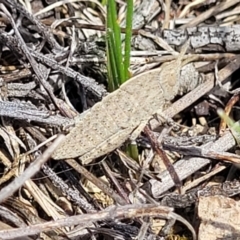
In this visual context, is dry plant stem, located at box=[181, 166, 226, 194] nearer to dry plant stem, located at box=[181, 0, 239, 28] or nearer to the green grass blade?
the green grass blade

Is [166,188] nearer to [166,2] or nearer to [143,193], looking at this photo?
[143,193]

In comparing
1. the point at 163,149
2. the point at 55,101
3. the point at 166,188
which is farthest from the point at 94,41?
→ the point at 166,188

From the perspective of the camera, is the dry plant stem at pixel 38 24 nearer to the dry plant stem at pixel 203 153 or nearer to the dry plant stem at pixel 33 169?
the dry plant stem at pixel 203 153

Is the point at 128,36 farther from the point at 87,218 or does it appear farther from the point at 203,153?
the point at 87,218

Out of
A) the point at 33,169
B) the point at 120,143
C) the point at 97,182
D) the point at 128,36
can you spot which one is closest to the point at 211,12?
the point at 128,36

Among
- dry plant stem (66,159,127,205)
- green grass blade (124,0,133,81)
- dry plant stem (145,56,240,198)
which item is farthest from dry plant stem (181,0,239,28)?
dry plant stem (66,159,127,205)

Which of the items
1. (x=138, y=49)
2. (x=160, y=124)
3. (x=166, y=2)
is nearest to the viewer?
(x=160, y=124)
